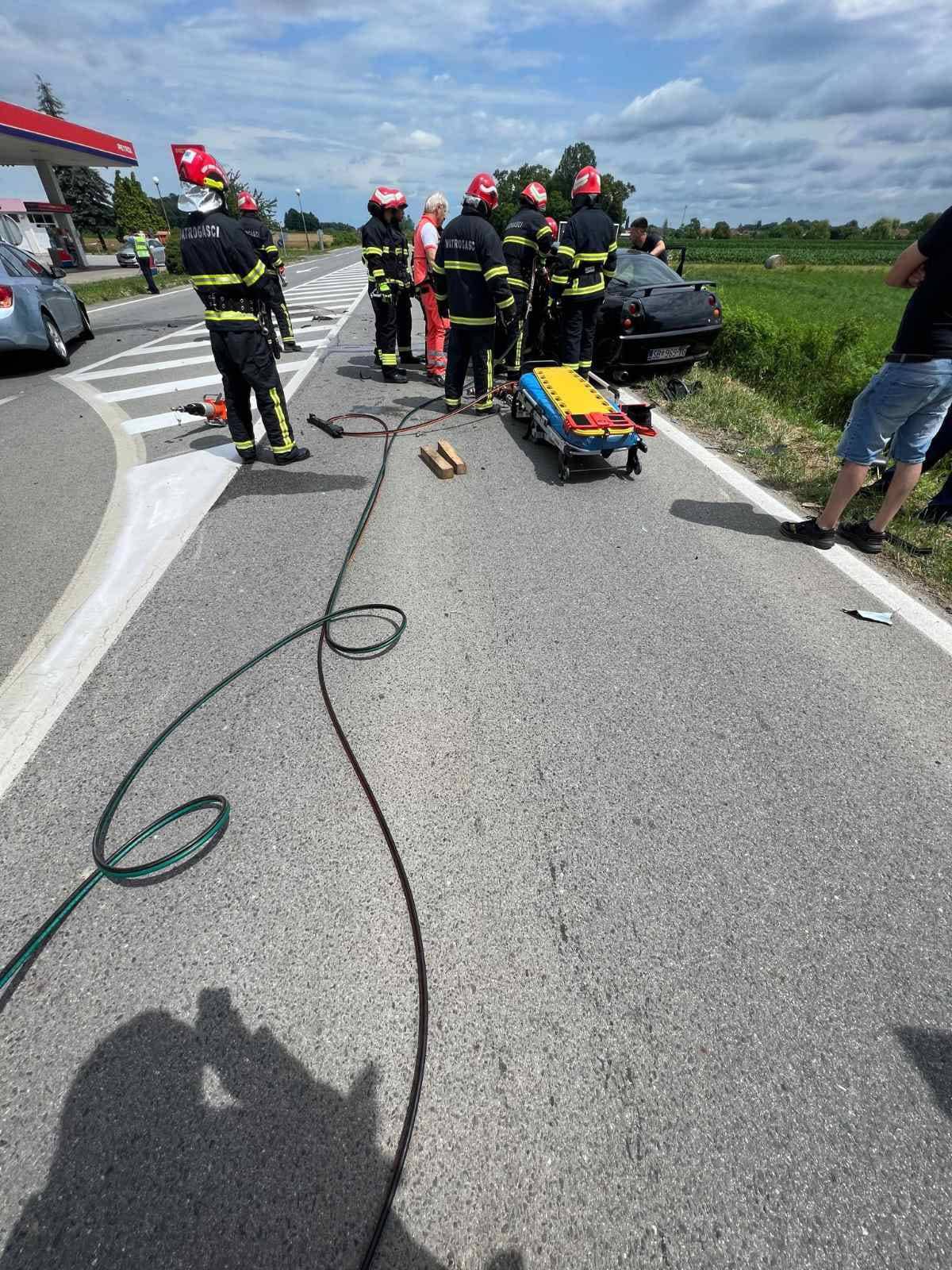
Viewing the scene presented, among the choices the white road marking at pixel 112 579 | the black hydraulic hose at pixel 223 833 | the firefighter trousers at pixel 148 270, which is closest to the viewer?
the black hydraulic hose at pixel 223 833

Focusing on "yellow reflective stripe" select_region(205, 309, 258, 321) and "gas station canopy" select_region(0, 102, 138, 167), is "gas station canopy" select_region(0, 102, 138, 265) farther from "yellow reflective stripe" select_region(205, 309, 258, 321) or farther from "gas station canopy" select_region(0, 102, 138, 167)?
"yellow reflective stripe" select_region(205, 309, 258, 321)

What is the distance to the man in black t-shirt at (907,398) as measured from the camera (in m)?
3.02

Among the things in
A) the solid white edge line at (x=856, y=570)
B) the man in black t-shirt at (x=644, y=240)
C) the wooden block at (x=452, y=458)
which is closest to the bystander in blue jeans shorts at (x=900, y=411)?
the solid white edge line at (x=856, y=570)

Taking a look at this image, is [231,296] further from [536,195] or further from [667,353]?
[667,353]

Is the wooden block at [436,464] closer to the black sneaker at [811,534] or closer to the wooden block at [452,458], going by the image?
the wooden block at [452,458]

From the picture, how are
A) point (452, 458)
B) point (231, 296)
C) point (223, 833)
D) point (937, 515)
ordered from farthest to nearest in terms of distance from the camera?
point (452, 458)
point (231, 296)
point (937, 515)
point (223, 833)

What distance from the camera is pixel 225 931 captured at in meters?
1.72

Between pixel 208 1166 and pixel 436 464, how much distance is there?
4.46 meters

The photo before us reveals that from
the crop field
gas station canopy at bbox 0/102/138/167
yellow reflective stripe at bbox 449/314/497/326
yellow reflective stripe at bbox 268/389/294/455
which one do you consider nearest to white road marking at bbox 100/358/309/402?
yellow reflective stripe at bbox 449/314/497/326

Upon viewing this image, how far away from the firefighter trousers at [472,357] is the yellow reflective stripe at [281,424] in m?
2.13

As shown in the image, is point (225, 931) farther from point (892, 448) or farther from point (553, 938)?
point (892, 448)

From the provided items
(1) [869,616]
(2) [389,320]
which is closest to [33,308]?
(2) [389,320]

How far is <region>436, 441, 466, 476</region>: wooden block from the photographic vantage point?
4.84 m

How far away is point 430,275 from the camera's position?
6988 mm
